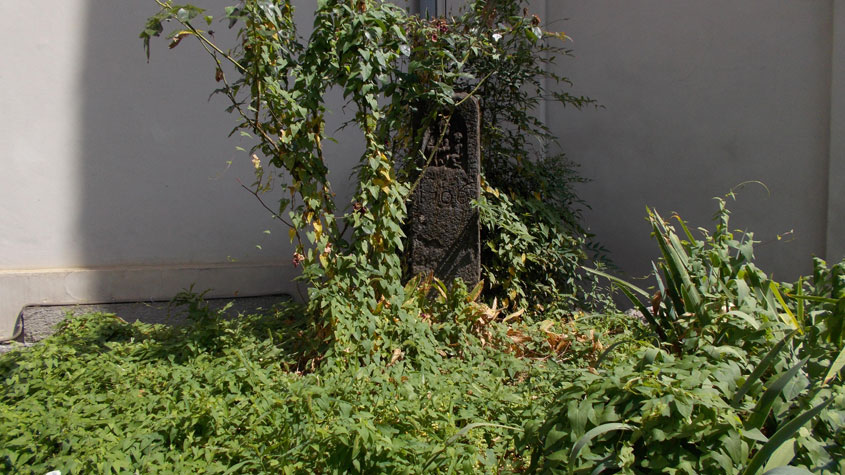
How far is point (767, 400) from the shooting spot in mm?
1756

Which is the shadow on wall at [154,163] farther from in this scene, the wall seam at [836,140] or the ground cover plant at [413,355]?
the wall seam at [836,140]

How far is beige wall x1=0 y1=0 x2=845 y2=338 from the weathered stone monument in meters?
1.00

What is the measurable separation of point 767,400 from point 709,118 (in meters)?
3.41

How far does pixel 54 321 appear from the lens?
391 cm

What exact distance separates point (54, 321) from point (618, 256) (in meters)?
4.27

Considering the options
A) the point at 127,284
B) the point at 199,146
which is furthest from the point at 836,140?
the point at 127,284

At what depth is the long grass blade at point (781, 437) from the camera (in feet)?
5.17

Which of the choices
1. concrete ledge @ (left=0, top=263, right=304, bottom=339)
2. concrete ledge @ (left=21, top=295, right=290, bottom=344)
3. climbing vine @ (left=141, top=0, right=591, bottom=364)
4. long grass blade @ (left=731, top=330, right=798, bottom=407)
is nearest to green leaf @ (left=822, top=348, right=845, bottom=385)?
long grass blade @ (left=731, top=330, right=798, bottom=407)

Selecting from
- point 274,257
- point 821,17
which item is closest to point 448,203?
point 274,257

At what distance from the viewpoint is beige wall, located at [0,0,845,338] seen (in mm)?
3959

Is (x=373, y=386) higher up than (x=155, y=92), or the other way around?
(x=155, y=92)

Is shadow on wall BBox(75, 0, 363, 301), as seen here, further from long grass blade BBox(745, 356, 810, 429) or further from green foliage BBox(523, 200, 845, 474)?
long grass blade BBox(745, 356, 810, 429)

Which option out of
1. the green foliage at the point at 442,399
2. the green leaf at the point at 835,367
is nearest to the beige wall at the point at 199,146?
the green foliage at the point at 442,399

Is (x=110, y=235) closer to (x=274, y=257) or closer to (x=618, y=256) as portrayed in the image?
(x=274, y=257)
